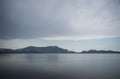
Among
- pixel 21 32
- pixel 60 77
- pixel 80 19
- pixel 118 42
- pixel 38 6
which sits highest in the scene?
pixel 38 6

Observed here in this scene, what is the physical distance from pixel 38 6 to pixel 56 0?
580 millimetres

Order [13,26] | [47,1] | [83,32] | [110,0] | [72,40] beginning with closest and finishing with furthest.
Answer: [110,0] < [47,1] < [13,26] < [83,32] < [72,40]

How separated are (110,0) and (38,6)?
82.4 inches

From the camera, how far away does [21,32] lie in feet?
16.0

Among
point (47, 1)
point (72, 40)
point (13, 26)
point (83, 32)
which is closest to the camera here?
point (47, 1)

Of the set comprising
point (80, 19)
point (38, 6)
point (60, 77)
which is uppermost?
point (38, 6)

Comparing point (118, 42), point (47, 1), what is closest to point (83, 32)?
point (118, 42)

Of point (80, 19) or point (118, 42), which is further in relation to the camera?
point (80, 19)

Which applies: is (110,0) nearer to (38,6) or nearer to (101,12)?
(101,12)

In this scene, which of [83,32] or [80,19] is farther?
[83,32]

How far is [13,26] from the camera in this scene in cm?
448

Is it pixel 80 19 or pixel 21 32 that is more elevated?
pixel 80 19

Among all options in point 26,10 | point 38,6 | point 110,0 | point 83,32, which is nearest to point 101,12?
point 110,0

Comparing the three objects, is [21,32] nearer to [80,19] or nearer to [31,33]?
[31,33]
